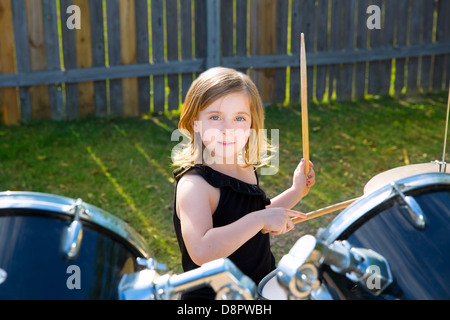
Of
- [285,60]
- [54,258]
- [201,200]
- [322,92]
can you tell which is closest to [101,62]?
[285,60]

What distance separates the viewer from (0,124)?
15.8 ft

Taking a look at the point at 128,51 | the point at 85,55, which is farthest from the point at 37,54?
the point at 128,51

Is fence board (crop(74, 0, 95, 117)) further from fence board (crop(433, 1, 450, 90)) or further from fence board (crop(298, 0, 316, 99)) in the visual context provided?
fence board (crop(433, 1, 450, 90))

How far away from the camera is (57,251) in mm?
1260

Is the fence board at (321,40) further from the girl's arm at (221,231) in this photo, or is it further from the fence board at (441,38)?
the girl's arm at (221,231)

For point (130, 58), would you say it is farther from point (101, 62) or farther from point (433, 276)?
point (433, 276)

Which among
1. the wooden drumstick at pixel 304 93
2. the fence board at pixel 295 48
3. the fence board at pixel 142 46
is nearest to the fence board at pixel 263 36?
the fence board at pixel 295 48

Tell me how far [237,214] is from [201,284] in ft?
2.09

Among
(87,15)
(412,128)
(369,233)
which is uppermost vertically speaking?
(87,15)

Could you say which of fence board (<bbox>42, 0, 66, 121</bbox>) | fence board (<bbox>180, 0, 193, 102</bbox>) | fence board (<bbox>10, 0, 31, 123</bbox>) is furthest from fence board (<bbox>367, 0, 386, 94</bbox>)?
fence board (<bbox>10, 0, 31, 123</bbox>)
